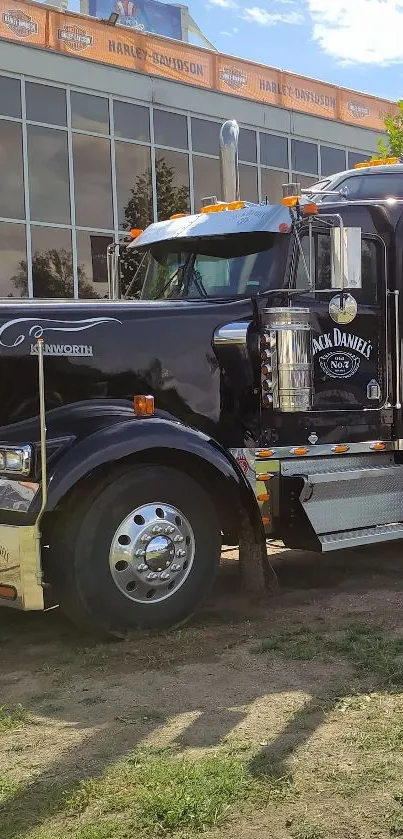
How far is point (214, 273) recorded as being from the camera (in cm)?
620

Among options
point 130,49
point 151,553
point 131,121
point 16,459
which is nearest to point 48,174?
point 131,121

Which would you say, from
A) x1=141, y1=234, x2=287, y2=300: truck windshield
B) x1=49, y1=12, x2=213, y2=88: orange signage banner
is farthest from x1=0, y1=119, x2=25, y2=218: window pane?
x1=141, y1=234, x2=287, y2=300: truck windshield

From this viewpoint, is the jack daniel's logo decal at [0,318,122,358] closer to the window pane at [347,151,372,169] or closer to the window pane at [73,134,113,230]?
the window pane at [73,134,113,230]

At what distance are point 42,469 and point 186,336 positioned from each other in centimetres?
145

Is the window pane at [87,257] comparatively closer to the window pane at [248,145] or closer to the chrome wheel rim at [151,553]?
the window pane at [248,145]

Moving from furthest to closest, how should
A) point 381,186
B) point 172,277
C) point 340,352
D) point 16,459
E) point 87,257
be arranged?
1. point 87,257
2. point 381,186
3. point 172,277
4. point 340,352
5. point 16,459

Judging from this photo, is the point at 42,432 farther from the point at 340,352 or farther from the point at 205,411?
the point at 340,352

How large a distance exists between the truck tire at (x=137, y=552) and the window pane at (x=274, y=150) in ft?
56.1

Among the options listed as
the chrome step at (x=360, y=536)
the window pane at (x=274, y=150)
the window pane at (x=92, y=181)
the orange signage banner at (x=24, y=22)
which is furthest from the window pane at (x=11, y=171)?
the chrome step at (x=360, y=536)

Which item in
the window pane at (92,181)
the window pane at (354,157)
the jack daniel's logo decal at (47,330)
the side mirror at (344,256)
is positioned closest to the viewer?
the jack daniel's logo decal at (47,330)

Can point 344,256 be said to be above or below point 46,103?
below

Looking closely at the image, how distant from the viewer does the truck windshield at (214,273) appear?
19.7 ft

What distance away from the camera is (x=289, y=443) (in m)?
5.98

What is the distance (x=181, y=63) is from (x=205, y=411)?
16.0 metres
